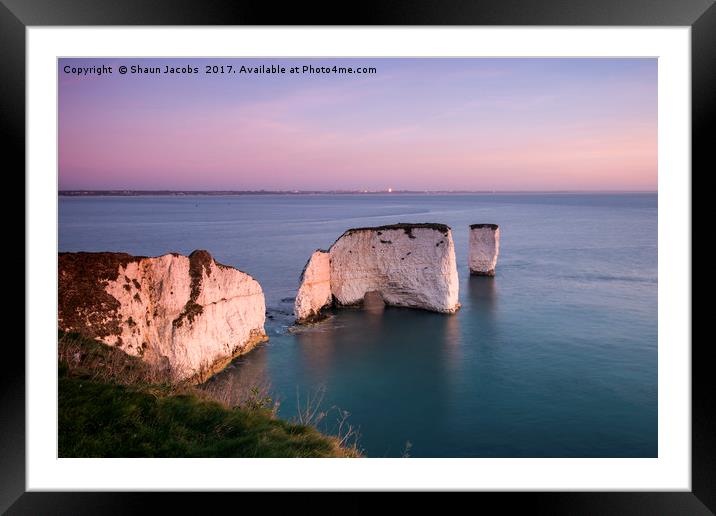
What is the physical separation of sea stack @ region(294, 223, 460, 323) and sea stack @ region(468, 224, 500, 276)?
27.9 ft

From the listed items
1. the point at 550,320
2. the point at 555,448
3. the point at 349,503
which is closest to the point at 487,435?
the point at 555,448

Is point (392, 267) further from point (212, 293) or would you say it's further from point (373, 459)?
point (373, 459)

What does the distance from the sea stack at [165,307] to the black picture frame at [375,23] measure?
4237mm

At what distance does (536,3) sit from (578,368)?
1528 centimetres

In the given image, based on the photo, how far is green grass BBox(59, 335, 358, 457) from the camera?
5.17 metres

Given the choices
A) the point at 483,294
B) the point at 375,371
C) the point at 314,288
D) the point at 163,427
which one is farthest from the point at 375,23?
the point at 483,294

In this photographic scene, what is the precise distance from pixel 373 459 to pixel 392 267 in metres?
18.7

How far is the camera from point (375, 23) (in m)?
5.15

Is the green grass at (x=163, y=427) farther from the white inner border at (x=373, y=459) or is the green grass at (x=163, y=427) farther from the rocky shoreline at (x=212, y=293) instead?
the rocky shoreline at (x=212, y=293)

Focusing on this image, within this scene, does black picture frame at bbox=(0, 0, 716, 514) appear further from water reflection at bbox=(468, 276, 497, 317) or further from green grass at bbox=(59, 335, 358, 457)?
water reflection at bbox=(468, 276, 497, 317)

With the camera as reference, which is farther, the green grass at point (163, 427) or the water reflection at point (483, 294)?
the water reflection at point (483, 294)

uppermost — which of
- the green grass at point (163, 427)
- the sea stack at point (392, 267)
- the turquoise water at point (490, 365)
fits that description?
the sea stack at point (392, 267)

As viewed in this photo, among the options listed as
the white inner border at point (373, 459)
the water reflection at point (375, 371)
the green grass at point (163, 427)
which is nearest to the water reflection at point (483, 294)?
the water reflection at point (375, 371)

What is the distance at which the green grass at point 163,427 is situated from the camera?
5172 mm
